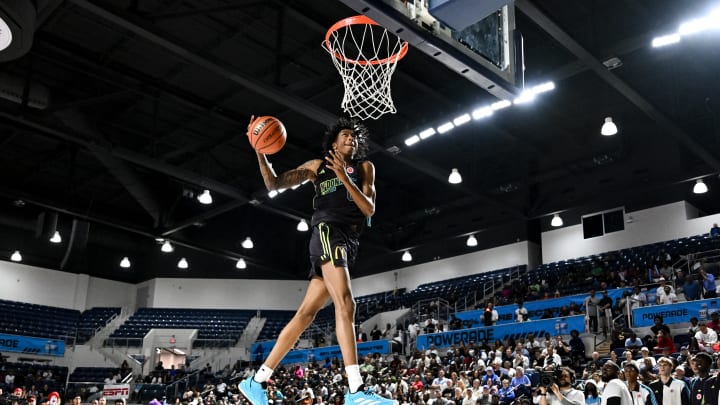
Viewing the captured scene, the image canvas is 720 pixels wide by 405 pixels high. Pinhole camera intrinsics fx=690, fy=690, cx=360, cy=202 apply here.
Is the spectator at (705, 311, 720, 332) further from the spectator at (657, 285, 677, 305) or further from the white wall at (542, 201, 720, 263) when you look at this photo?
the white wall at (542, 201, 720, 263)

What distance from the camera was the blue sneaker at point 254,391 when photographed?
4.64m

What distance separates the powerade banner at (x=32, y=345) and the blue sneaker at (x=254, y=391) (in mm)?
26936

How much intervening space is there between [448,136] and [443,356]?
738 centimetres

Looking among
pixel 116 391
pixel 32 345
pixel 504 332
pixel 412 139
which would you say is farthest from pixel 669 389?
pixel 32 345

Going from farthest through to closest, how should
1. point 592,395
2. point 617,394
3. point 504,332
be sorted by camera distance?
1. point 504,332
2. point 592,395
3. point 617,394

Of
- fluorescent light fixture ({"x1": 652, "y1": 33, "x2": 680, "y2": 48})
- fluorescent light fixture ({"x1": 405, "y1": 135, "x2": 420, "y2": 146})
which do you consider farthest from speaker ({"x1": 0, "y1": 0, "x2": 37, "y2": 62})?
fluorescent light fixture ({"x1": 652, "y1": 33, "x2": 680, "y2": 48})

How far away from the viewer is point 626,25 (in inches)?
679

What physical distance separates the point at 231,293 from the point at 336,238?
105 ft

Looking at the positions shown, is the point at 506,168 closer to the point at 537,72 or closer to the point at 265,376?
the point at 537,72

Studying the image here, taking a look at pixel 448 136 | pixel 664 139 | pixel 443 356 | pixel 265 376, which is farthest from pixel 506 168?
pixel 265 376

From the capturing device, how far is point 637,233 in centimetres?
2475

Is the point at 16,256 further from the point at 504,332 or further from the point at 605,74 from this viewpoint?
the point at 605,74

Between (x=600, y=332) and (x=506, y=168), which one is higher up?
(x=506, y=168)

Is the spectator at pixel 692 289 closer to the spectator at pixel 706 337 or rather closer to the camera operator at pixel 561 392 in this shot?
the spectator at pixel 706 337
